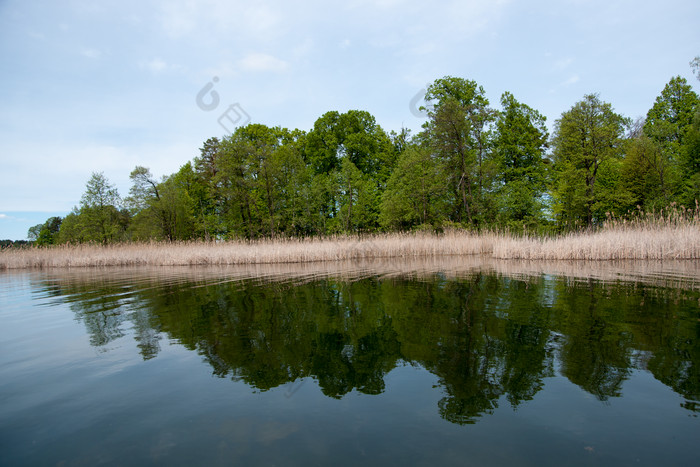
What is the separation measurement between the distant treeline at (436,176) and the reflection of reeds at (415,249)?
569 centimetres

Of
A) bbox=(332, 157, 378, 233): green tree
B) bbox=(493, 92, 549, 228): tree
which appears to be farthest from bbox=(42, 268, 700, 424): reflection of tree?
bbox=(332, 157, 378, 233): green tree

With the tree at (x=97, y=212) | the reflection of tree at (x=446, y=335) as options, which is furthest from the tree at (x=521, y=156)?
the tree at (x=97, y=212)

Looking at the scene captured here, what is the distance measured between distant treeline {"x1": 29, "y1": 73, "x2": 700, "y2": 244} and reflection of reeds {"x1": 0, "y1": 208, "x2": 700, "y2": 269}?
569 centimetres

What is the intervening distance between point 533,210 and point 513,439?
30.6 meters

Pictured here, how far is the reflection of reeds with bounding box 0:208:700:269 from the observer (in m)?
11.7

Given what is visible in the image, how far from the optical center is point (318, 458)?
71.1 inches

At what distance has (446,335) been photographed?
3.69 meters

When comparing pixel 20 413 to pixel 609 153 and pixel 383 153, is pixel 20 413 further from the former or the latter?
pixel 383 153

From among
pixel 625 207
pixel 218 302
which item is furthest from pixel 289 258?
pixel 625 207

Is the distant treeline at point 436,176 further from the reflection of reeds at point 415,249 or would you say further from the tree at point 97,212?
the reflection of reeds at point 415,249

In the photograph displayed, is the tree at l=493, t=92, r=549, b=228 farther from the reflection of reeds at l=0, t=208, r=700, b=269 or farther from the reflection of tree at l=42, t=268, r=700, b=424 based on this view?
the reflection of tree at l=42, t=268, r=700, b=424

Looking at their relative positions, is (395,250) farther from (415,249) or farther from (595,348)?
(595,348)

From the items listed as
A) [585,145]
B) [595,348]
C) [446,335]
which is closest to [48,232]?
[585,145]

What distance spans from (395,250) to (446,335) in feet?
47.1
